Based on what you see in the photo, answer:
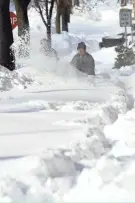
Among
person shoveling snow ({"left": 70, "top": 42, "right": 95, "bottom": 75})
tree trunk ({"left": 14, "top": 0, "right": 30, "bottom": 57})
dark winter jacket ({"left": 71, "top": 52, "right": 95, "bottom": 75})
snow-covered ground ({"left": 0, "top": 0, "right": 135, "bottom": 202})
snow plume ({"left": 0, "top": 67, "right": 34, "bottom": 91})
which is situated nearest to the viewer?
snow-covered ground ({"left": 0, "top": 0, "right": 135, "bottom": 202})

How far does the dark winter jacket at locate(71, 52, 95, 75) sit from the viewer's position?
14227 millimetres

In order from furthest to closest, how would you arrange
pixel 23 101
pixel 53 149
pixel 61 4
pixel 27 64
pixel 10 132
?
pixel 61 4, pixel 27 64, pixel 23 101, pixel 10 132, pixel 53 149

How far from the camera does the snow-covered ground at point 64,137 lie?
5168 millimetres

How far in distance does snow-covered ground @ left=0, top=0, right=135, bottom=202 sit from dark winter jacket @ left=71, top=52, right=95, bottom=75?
25 cm

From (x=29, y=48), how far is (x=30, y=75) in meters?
2.46

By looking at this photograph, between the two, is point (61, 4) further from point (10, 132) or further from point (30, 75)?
point (10, 132)

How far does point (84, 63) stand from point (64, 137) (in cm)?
725

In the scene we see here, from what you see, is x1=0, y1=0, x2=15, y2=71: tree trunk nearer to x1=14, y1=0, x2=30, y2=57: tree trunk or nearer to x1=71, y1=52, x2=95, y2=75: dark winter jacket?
x1=14, y1=0, x2=30, y2=57: tree trunk

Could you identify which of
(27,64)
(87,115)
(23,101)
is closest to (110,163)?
(87,115)

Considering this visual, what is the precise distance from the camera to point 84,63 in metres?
14.4

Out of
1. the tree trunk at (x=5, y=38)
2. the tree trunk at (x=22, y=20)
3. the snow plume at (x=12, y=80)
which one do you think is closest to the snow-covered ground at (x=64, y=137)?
the snow plume at (x=12, y=80)

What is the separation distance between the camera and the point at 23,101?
35.2 feet

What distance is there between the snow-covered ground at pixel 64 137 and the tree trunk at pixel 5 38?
916 millimetres

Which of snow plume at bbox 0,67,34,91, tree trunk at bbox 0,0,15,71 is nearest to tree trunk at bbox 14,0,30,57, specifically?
tree trunk at bbox 0,0,15,71
